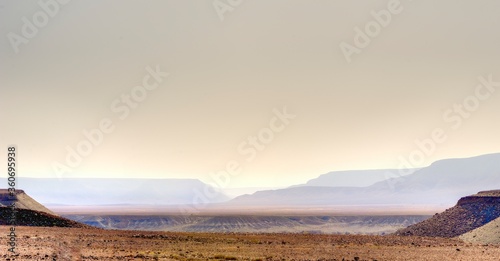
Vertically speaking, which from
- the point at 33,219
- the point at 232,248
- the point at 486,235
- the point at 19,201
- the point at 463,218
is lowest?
the point at 486,235

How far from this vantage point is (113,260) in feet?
84.7

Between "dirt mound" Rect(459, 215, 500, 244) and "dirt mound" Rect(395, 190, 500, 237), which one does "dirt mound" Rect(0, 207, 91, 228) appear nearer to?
"dirt mound" Rect(395, 190, 500, 237)

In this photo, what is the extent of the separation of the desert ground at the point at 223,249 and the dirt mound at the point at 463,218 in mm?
13038

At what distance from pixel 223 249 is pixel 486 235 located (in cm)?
2340

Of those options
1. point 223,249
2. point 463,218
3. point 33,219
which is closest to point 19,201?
point 33,219

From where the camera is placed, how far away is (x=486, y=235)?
147ft

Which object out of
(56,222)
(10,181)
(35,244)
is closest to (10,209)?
(56,222)

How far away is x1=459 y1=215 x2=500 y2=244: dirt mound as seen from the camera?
4344 cm

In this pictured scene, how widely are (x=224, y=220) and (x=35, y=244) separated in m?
95.6

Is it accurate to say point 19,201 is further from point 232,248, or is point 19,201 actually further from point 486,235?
point 486,235

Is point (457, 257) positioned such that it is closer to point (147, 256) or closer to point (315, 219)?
point (147, 256)

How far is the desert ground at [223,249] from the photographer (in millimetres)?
28625

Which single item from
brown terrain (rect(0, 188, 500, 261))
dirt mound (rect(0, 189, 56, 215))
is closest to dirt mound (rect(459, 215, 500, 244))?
brown terrain (rect(0, 188, 500, 261))

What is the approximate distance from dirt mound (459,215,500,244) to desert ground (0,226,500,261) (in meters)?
3.66
